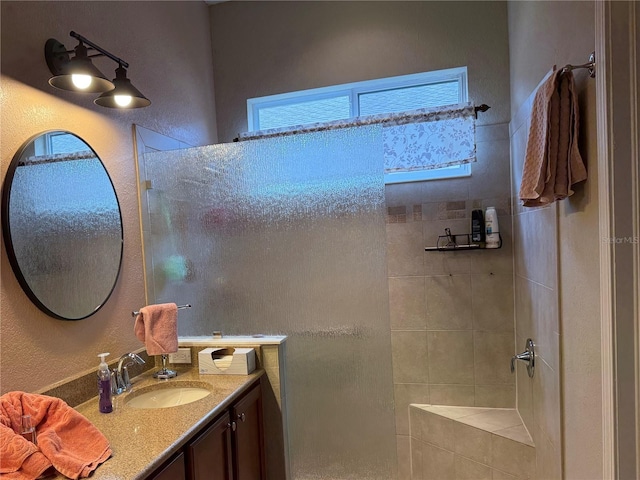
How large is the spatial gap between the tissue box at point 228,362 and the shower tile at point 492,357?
5.08 feet

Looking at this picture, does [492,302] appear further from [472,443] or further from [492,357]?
[472,443]

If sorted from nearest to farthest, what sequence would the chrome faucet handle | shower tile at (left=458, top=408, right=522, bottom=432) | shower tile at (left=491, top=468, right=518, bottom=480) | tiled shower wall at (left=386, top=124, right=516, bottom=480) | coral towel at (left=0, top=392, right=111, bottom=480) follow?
coral towel at (left=0, top=392, right=111, bottom=480)
the chrome faucet handle
shower tile at (left=491, top=468, right=518, bottom=480)
shower tile at (left=458, top=408, right=522, bottom=432)
tiled shower wall at (left=386, top=124, right=516, bottom=480)

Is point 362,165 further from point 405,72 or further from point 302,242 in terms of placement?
point 405,72

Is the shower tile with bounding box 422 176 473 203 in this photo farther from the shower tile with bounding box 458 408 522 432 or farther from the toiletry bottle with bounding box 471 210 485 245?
the shower tile with bounding box 458 408 522 432

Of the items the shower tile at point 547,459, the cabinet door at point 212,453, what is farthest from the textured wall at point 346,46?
the cabinet door at point 212,453

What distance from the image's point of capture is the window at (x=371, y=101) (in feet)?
9.06

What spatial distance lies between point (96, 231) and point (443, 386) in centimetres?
233

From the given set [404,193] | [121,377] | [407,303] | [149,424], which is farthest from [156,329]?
[404,193]

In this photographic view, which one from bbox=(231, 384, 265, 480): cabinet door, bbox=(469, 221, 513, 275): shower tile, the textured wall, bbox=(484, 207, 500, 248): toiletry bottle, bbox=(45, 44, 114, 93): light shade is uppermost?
the textured wall

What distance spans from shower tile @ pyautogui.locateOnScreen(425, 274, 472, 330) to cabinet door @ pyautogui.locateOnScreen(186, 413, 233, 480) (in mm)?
1572

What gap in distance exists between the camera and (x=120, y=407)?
168 centimetres

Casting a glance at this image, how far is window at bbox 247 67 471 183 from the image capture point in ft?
9.06

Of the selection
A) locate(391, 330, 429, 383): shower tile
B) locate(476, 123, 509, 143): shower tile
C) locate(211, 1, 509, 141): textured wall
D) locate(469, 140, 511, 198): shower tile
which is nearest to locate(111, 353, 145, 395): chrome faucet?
locate(391, 330, 429, 383): shower tile

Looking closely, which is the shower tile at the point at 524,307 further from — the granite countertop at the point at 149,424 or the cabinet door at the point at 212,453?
the cabinet door at the point at 212,453
